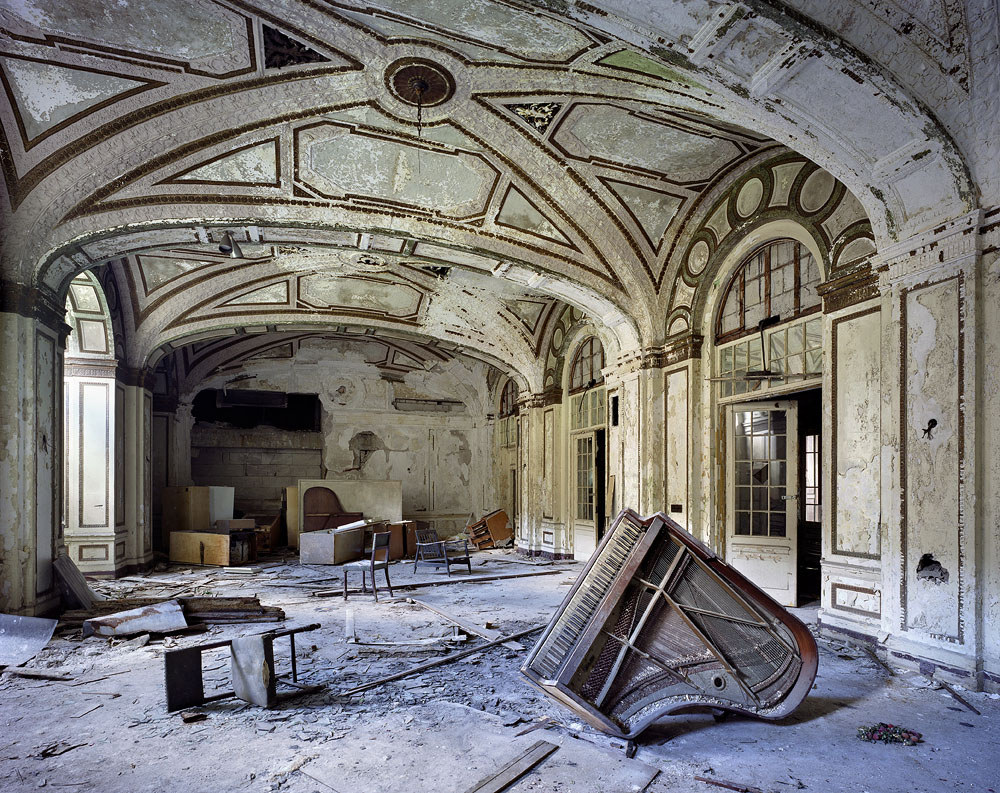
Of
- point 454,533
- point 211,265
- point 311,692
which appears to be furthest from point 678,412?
point 454,533

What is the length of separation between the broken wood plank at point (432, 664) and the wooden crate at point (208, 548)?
255 inches

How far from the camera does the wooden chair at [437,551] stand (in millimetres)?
8891

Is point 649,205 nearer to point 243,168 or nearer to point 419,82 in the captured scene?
point 419,82

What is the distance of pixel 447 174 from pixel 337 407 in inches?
352

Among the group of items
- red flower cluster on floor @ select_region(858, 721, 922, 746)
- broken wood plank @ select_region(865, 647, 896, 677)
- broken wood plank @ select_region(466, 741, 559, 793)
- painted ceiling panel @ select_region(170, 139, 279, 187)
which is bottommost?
broken wood plank @ select_region(865, 647, 896, 677)

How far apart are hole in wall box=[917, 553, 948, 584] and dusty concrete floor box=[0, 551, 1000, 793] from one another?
67 cm

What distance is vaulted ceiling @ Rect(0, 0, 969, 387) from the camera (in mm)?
4105

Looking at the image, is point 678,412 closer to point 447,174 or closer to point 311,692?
point 447,174

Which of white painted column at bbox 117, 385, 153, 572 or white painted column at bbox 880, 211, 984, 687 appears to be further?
white painted column at bbox 117, 385, 153, 572

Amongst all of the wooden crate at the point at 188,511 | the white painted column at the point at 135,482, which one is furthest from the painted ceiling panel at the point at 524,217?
the wooden crate at the point at 188,511

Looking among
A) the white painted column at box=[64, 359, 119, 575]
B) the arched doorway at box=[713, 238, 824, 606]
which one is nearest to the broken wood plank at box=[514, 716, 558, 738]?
the arched doorway at box=[713, 238, 824, 606]

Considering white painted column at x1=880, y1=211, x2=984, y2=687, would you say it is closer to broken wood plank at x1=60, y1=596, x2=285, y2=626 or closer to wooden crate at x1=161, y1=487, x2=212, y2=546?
broken wood plank at x1=60, y1=596, x2=285, y2=626

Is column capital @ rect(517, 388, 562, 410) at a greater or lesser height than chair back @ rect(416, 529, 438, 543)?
greater

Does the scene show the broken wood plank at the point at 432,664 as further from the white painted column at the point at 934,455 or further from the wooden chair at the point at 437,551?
the wooden chair at the point at 437,551
